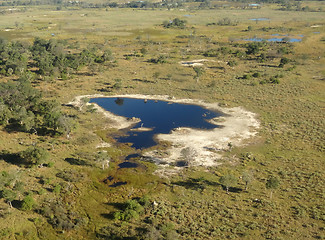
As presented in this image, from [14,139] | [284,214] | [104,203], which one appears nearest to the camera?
[284,214]

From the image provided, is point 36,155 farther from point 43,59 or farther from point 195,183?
point 43,59

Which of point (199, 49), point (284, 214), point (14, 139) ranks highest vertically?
point (199, 49)

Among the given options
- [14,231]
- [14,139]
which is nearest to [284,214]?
[14,231]

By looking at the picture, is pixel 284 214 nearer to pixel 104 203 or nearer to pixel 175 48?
pixel 104 203

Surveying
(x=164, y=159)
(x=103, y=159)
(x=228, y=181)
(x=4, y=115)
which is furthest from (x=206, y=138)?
(x=4, y=115)

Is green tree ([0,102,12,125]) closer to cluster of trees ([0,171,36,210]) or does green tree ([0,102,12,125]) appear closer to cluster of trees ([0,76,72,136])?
cluster of trees ([0,76,72,136])

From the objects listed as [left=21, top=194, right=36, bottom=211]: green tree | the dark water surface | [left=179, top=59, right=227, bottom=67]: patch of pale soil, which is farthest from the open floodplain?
[left=179, top=59, right=227, bottom=67]: patch of pale soil

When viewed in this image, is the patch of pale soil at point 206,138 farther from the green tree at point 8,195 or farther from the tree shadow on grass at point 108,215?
the green tree at point 8,195

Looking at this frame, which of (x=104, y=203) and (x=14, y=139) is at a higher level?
(x=14, y=139)
